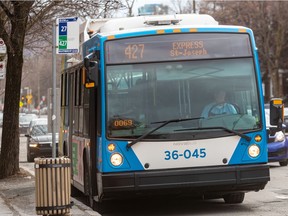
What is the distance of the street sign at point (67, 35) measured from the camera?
11.3 m

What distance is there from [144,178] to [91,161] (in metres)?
1.18

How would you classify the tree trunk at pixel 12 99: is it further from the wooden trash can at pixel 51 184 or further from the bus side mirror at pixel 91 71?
the wooden trash can at pixel 51 184

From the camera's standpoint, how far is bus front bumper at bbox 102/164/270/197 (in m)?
9.71

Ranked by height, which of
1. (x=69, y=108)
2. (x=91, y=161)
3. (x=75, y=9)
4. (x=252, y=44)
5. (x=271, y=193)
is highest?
(x=75, y=9)

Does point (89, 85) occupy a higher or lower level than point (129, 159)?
higher

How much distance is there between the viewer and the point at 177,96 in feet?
32.8

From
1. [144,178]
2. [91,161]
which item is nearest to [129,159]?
[144,178]

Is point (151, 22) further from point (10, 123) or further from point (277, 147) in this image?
point (277, 147)

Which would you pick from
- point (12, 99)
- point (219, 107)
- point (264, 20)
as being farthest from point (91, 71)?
point (264, 20)

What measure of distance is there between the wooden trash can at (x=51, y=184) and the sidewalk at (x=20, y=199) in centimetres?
104

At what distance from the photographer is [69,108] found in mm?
13375

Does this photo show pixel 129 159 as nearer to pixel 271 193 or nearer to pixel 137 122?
pixel 137 122

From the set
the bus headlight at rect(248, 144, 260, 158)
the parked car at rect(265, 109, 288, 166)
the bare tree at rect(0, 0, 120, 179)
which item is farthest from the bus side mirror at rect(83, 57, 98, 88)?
the parked car at rect(265, 109, 288, 166)

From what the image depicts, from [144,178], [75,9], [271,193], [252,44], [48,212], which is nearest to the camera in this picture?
[48,212]
